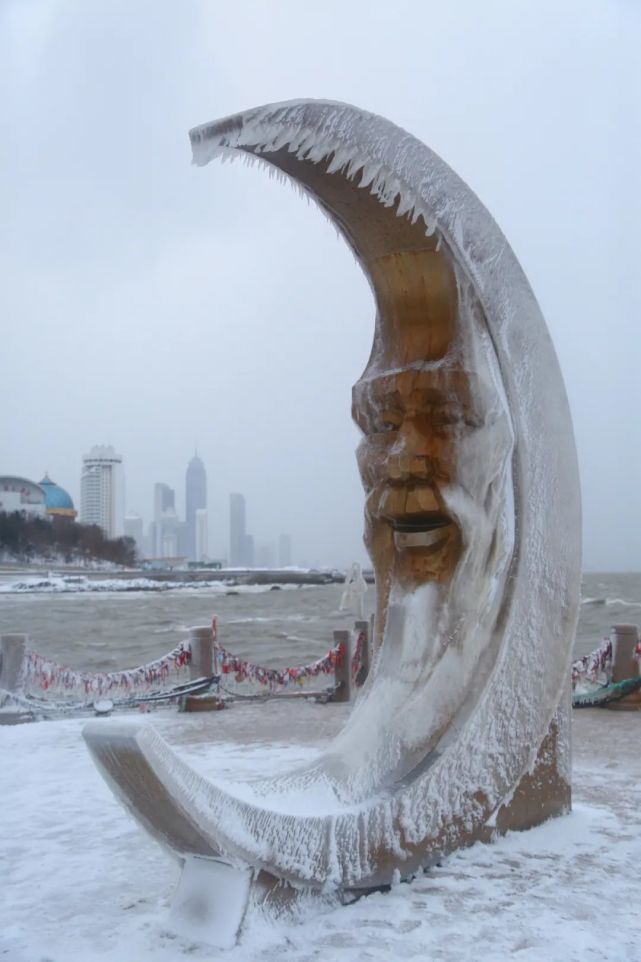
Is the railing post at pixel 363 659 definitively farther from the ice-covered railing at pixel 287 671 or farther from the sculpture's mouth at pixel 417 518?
the sculpture's mouth at pixel 417 518

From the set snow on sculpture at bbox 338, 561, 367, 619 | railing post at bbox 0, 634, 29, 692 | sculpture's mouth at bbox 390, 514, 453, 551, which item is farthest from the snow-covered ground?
snow on sculpture at bbox 338, 561, 367, 619

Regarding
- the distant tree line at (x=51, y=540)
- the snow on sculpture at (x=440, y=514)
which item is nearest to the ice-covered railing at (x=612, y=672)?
the snow on sculpture at (x=440, y=514)

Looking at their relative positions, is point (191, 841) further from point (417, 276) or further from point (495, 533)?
point (417, 276)

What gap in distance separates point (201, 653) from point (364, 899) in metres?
6.59

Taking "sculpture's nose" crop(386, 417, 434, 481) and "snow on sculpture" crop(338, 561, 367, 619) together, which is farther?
"snow on sculpture" crop(338, 561, 367, 619)

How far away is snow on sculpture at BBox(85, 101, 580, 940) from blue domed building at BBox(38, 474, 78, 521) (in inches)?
3588

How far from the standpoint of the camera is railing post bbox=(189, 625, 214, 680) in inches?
411

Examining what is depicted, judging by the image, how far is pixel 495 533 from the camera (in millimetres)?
4941

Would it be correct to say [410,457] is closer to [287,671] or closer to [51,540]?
[287,671]

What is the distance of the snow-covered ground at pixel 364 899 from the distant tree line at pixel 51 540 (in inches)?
2913

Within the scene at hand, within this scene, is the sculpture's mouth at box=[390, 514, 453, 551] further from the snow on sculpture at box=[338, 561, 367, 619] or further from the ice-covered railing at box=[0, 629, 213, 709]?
the snow on sculpture at box=[338, 561, 367, 619]

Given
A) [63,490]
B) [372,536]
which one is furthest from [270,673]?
[63,490]

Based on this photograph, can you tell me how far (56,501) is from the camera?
314 ft

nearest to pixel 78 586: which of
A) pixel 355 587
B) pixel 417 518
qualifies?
pixel 355 587
